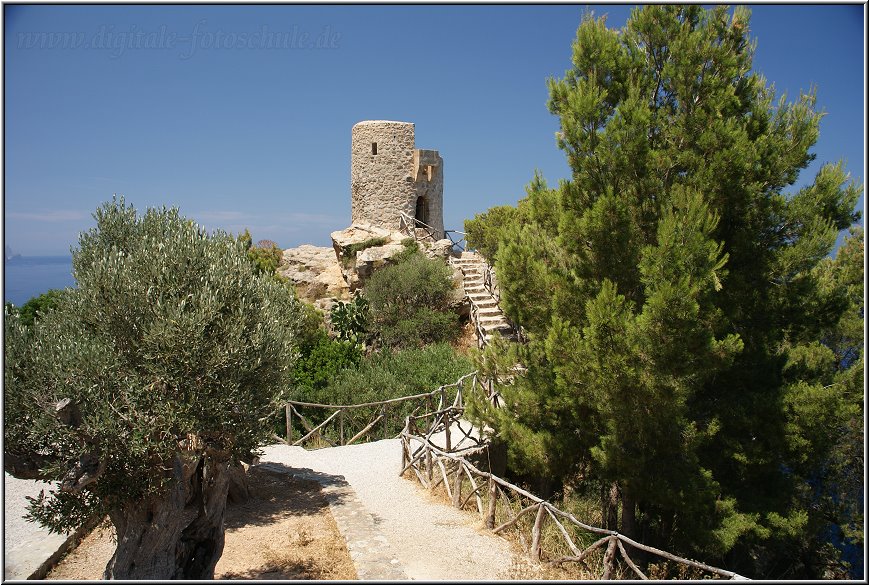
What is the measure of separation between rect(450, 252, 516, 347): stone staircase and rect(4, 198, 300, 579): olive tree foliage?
10.2 meters

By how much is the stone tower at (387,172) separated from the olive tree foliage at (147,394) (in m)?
16.4

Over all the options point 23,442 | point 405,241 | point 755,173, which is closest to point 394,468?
point 23,442

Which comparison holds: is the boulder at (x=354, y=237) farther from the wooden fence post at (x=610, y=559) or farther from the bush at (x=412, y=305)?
the wooden fence post at (x=610, y=559)

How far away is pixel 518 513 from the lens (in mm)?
8328

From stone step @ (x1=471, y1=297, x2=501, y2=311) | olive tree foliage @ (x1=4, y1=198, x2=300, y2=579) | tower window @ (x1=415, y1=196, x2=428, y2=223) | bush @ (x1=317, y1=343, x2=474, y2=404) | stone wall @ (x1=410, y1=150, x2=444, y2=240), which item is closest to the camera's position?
olive tree foliage @ (x1=4, y1=198, x2=300, y2=579)

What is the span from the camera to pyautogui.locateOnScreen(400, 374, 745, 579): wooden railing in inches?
287

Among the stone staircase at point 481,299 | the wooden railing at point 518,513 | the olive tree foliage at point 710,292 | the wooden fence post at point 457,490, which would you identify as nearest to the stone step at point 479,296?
the stone staircase at point 481,299

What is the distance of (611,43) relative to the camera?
8492 millimetres

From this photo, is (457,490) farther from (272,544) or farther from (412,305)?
(412,305)

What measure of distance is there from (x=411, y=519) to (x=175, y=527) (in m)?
3.91

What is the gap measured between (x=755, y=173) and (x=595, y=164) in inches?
89.8

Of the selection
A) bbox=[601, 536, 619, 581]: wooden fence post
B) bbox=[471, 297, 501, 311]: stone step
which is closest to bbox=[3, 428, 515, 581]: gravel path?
bbox=[601, 536, 619, 581]: wooden fence post

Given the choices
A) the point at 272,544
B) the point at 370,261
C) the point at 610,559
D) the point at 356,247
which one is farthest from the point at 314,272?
the point at 610,559

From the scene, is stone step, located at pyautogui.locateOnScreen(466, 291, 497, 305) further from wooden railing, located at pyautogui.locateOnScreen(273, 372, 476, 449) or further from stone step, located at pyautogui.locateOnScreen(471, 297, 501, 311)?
wooden railing, located at pyautogui.locateOnScreen(273, 372, 476, 449)
